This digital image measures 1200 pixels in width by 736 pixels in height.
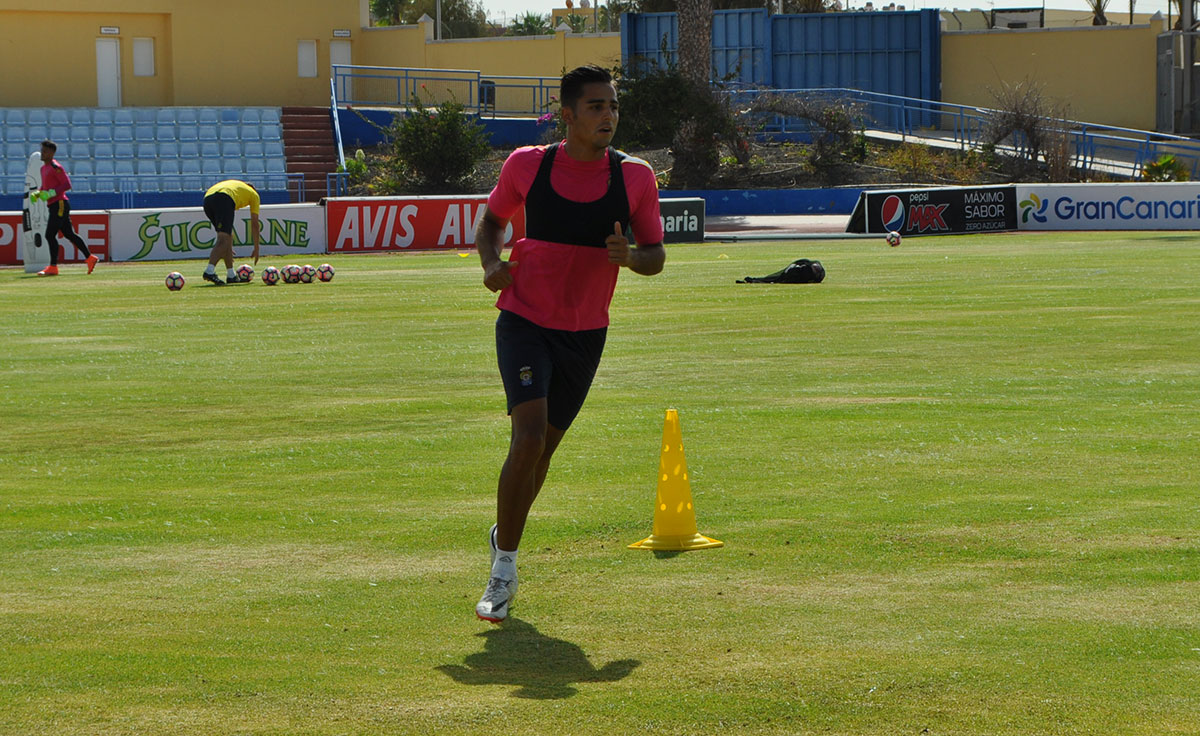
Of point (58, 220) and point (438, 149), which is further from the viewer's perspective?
point (438, 149)

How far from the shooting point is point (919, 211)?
3822 centimetres

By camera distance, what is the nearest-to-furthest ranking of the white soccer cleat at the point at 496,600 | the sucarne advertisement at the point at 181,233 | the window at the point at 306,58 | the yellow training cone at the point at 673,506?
the white soccer cleat at the point at 496,600
the yellow training cone at the point at 673,506
the sucarne advertisement at the point at 181,233
the window at the point at 306,58

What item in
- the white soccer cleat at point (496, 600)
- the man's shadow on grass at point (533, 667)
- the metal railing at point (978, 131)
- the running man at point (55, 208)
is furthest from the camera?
the metal railing at point (978, 131)

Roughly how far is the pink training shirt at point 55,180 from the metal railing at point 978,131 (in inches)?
1241

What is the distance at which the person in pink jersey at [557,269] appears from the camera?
6340 mm

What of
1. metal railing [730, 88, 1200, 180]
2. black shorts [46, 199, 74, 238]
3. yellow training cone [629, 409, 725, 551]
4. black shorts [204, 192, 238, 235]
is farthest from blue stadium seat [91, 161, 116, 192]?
yellow training cone [629, 409, 725, 551]

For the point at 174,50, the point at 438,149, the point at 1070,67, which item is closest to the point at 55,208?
the point at 438,149

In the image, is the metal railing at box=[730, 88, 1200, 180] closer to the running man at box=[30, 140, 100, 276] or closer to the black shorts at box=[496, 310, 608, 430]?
the running man at box=[30, 140, 100, 276]

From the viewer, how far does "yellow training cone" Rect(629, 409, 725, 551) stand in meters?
7.21

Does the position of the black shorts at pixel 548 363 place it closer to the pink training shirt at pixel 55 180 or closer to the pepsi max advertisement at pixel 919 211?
the pink training shirt at pixel 55 180

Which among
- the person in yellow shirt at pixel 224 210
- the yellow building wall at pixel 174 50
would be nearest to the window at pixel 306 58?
the yellow building wall at pixel 174 50

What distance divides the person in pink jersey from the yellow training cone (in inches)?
29.8

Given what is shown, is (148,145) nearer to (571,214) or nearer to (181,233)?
(181,233)

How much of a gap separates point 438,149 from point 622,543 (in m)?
40.9
